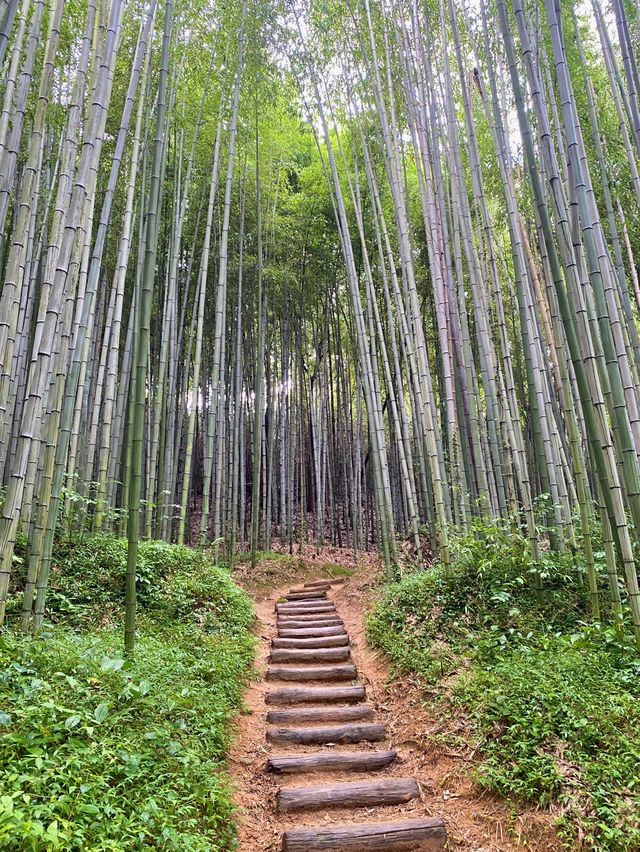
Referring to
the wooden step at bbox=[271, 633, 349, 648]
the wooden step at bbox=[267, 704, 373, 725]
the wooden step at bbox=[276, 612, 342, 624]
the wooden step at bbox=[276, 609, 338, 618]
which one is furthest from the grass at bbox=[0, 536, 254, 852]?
the wooden step at bbox=[276, 609, 338, 618]

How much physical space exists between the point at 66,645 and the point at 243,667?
1288 mm

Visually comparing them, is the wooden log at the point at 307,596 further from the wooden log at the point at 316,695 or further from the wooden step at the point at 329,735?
the wooden step at the point at 329,735

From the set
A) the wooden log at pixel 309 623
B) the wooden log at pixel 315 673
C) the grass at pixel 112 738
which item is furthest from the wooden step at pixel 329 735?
the wooden log at pixel 309 623

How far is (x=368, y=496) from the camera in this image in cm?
1073

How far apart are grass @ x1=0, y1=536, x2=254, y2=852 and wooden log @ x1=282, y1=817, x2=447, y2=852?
28cm

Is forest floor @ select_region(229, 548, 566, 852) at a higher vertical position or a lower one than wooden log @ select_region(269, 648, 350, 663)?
lower

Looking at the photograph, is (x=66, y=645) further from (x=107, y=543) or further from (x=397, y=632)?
(x=397, y=632)

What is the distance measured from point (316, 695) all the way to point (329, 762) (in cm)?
77

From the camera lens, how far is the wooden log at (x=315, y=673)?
357 centimetres

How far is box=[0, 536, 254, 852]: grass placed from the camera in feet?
4.68

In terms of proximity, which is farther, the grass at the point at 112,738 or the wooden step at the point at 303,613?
the wooden step at the point at 303,613

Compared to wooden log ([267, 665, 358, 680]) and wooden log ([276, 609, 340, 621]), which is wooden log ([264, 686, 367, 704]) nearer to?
wooden log ([267, 665, 358, 680])

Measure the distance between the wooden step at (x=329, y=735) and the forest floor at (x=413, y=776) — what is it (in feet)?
0.17

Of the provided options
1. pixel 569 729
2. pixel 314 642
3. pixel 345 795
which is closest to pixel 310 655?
pixel 314 642
